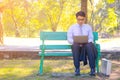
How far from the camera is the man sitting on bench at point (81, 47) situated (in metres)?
7.02

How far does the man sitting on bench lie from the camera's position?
7.02 meters

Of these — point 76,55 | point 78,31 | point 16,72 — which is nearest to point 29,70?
point 16,72

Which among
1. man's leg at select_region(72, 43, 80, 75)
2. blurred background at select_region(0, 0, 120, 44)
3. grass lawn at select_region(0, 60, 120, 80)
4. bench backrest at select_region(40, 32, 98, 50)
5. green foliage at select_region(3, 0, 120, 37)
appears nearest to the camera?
grass lawn at select_region(0, 60, 120, 80)

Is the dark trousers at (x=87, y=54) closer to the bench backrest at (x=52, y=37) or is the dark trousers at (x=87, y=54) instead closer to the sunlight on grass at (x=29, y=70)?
the bench backrest at (x=52, y=37)

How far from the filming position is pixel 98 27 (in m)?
50.1

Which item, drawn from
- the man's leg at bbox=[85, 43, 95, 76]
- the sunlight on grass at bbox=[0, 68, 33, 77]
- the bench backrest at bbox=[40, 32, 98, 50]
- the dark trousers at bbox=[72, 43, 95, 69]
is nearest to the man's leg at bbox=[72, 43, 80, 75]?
the dark trousers at bbox=[72, 43, 95, 69]

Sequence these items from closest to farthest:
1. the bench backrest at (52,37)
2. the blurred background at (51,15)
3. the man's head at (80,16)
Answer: the man's head at (80,16)
the bench backrest at (52,37)
the blurred background at (51,15)

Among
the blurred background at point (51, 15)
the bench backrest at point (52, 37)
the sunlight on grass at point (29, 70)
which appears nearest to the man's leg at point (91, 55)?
the bench backrest at point (52, 37)

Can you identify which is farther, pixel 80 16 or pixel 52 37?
pixel 52 37

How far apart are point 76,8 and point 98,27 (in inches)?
264

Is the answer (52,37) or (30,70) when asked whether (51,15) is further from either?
(52,37)

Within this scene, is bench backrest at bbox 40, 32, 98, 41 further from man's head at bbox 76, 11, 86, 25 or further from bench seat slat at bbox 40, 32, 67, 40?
man's head at bbox 76, 11, 86, 25

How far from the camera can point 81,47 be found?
7.14 meters

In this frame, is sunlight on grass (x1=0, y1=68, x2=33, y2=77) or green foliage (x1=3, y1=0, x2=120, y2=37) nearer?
sunlight on grass (x1=0, y1=68, x2=33, y2=77)
